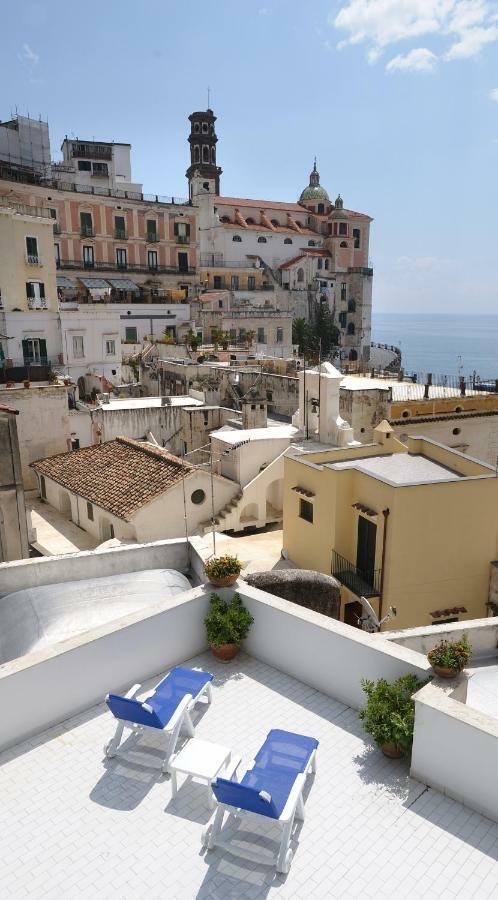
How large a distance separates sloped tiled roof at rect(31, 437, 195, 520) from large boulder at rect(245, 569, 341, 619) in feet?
Answer: 24.9

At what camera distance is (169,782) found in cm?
540

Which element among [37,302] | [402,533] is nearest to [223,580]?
[402,533]

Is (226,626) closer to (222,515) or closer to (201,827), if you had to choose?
(201,827)

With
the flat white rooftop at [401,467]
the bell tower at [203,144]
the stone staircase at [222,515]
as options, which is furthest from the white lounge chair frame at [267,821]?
the bell tower at [203,144]

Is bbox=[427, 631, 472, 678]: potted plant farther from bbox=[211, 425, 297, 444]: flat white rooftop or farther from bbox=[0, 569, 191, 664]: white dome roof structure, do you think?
bbox=[211, 425, 297, 444]: flat white rooftop

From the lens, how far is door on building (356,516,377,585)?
1369 cm

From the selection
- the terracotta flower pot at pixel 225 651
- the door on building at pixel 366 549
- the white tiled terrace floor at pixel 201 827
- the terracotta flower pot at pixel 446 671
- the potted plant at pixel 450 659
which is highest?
the potted plant at pixel 450 659

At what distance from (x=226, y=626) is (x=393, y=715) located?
2.19 metres

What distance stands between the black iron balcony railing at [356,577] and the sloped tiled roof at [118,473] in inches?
214

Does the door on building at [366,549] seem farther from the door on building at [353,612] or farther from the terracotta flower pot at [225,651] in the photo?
the terracotta flower pot at [225,651]

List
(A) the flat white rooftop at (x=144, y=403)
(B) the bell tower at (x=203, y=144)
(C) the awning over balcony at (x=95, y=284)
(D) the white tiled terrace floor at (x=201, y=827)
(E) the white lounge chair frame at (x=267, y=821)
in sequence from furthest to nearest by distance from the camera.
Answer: (B) the bell tower at (x=203, y=144)
(C) the awning over balcony at (x=95, y=284)
(A) the flat white rooftop at (x=144, y=403)
(E) the white lounge chair frame at (x=267, y=821)
(D) the white tiled terrace floor at (x=201, y=827)

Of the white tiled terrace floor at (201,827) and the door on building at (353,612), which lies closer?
the white tiled terrace floor at (201,827)

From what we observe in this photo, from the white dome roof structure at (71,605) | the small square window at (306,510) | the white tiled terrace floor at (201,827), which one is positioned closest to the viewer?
the white tiled terrace floor at (201,827)

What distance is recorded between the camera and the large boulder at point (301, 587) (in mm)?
9445
